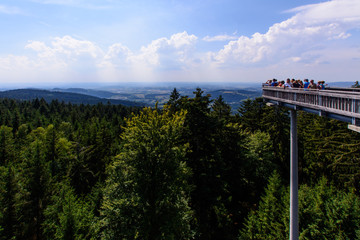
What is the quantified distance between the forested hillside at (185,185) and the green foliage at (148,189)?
0.07 meters

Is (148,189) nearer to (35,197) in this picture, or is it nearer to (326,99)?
(326,99)

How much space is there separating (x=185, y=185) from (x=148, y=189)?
2.73 m

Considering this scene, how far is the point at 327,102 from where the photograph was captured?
855cm

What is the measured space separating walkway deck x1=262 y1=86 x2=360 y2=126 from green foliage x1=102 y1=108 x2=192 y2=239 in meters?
7.90

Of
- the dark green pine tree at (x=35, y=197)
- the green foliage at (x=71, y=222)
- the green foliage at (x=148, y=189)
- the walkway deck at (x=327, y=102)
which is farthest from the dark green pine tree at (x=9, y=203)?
the walkway deck at (x=327, y=102)

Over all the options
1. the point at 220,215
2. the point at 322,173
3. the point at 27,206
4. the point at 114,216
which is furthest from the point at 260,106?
the point at 27,206

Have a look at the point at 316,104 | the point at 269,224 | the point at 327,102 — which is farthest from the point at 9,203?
the point at 327,102

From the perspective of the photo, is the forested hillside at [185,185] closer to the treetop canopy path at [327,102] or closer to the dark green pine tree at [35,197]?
the dark green pine tree at [35,197]

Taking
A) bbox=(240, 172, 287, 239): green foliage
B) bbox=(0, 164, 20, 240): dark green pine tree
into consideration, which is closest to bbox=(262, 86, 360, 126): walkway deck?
bbox=(240, 172, 287, 239): green foliage

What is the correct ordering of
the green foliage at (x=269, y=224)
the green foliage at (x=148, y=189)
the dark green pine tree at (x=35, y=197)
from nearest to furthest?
the green foliage at (x=148, y=189) < the green foliage at (x=269, y=224) < the dark green pine tree at (x=35, y=197)

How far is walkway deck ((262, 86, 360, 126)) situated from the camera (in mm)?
7027

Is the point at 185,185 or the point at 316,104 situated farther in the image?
the point at 185,185

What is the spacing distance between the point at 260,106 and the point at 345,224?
31.4 meters

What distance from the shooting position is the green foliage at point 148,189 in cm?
1453
